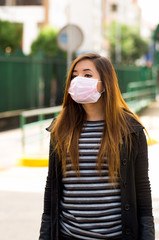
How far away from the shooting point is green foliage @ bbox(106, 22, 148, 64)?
309 ft

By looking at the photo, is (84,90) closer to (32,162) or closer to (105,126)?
(105,126)

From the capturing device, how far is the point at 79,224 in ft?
8.81

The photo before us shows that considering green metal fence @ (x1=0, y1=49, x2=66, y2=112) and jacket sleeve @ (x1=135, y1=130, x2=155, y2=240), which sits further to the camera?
green metal fence @ (x1=0, y1=49, x2=66, y2=112)

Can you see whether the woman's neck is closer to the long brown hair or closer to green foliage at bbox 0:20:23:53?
the long brown hair

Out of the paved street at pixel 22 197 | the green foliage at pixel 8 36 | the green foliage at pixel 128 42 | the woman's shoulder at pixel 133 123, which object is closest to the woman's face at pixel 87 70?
the woman's shoulder at pixel 133 123

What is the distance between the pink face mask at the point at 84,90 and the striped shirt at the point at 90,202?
210 mm

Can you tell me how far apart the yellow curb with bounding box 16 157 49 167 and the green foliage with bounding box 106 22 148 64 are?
84.0 meters

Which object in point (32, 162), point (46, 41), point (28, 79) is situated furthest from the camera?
point (46, 41)

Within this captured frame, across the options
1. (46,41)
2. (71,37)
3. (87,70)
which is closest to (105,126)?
(87,70)

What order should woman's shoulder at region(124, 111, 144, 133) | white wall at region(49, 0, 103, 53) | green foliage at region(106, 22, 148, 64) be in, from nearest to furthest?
woman's shoulder at region(124, 111, 144, 133) → white wall at region(49, 0, 103, 53) → green foliage at region(106, 22, 148, 64)

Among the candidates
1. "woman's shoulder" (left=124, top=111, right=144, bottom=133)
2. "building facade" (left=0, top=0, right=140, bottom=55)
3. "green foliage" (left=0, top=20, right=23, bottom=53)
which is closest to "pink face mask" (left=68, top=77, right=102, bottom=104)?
"woman's shoulder" (left=124, top=111, right=144, bottom=133)

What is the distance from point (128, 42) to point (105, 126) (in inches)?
3690

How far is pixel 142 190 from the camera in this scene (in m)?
2.80

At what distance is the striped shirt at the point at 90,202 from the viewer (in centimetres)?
267
